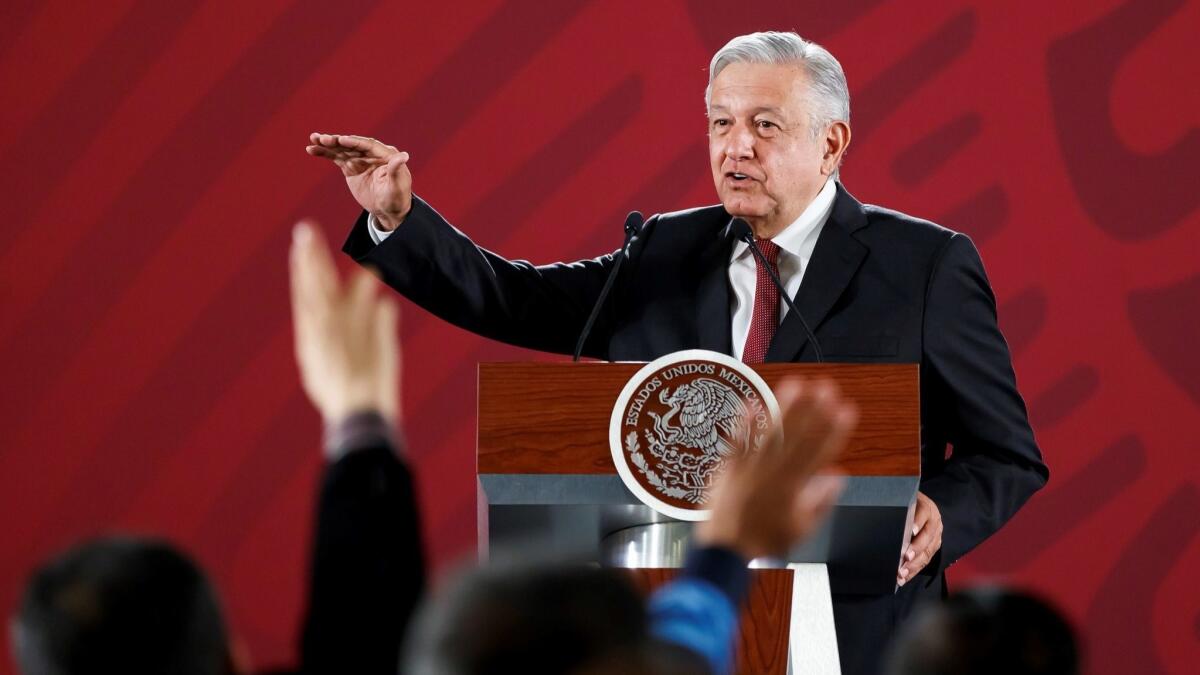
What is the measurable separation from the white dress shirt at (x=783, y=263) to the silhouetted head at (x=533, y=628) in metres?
1.93

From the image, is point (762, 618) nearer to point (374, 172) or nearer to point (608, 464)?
point (608, 464)

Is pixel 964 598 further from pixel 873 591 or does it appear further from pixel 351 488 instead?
pixel 873 591

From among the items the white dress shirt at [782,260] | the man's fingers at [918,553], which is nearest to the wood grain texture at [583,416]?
the man's fingers at [918,553]

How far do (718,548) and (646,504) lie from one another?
0.92 metres

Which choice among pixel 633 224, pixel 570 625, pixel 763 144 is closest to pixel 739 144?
pixel 763 144

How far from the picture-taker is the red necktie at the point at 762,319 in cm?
288

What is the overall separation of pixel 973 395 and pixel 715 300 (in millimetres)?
449

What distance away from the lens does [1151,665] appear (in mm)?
4281

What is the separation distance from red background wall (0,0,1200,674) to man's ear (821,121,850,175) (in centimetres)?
108

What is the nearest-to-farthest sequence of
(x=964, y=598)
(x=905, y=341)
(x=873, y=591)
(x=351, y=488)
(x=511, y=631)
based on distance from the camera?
(x=511, y=631) < (x=964, y=598) < (x=351, y=488) < (x=873, y=591) < (x=905, y=341)

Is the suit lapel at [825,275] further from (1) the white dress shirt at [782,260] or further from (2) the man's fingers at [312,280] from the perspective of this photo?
(2) the man's fingers at [312,280]

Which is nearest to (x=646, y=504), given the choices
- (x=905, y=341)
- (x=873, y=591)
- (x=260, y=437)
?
(x=873, y=591)

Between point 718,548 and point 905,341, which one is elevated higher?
point 905,341

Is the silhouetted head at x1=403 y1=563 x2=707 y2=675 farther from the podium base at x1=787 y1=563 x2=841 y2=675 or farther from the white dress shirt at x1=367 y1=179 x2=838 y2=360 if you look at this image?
the white dress shirt at x1=367 y1=179 x2=838 y2=360
